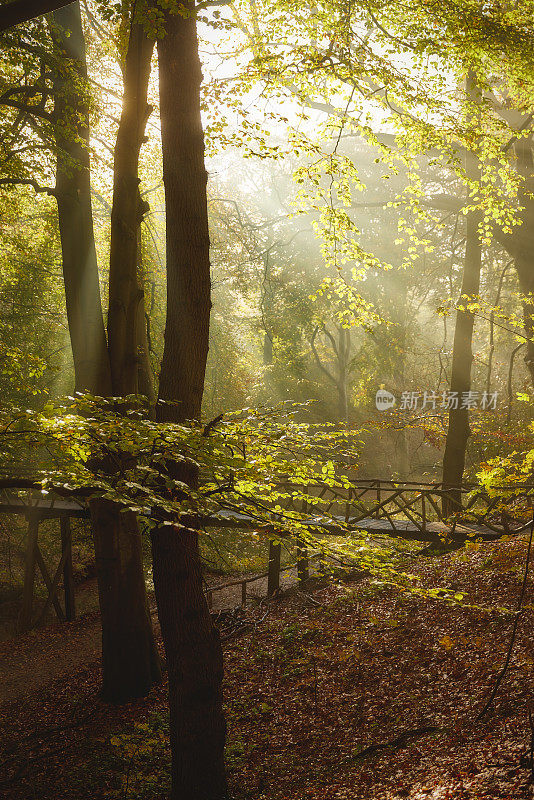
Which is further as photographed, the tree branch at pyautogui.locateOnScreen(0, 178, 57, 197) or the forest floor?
the tree branch at pyautogui.locateOnScreen(0, 178, 57, 197)

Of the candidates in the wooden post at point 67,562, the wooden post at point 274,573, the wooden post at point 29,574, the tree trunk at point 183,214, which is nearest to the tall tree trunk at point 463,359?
the wooden post at point 274,573

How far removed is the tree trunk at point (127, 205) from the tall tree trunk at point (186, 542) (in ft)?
5.67

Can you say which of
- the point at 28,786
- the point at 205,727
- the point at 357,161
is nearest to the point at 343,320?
Answer: the point at 205,727

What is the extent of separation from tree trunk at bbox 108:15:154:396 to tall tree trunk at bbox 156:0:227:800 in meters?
1.73

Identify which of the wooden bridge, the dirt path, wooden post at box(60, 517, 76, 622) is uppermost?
the wooden bridge

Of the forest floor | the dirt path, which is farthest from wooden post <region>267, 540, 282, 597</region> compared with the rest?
the forest floor

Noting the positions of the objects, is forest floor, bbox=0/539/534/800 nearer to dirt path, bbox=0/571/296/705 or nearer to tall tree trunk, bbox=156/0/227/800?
tall tree trunk, bbox=156/0/227/800

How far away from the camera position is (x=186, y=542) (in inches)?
202

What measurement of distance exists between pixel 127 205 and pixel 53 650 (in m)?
10.3

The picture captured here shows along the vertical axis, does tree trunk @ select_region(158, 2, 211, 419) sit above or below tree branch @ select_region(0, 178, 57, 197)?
below

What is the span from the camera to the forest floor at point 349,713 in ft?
14.8

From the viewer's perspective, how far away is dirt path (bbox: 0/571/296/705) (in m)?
10.6

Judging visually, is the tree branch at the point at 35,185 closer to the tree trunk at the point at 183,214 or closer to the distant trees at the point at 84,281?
the distant trees at the point at 84,281

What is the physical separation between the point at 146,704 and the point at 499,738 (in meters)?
5.61
